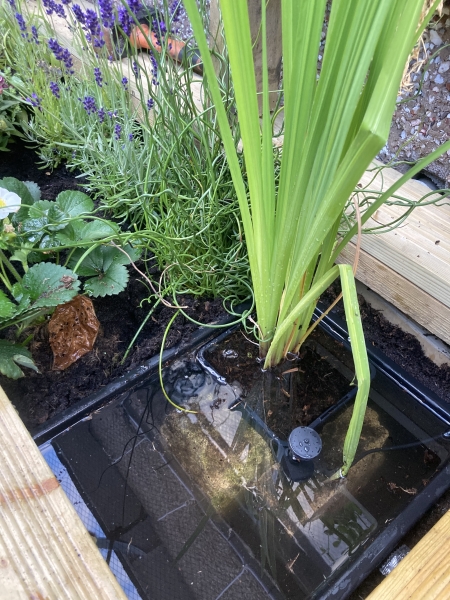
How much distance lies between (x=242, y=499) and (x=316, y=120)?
23.4 inches

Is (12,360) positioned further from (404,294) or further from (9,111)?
(9,111)

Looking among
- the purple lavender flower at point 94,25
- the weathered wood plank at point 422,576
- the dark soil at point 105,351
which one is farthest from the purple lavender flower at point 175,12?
the weathered wood plank at point 422,576

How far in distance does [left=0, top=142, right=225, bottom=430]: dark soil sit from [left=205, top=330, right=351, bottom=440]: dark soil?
0.11m

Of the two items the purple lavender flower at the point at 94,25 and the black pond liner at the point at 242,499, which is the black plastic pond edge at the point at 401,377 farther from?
the purple lavender flower at the point at 94,25

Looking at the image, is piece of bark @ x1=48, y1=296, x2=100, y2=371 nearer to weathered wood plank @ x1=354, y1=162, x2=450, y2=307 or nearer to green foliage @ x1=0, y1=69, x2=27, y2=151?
weathered wood plank @ x1=354, y1=162, x2=450, y2=307

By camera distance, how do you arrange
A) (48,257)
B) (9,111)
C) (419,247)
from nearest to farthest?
(419,247), (48,257), (9,111)

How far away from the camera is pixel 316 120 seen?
0.50 meters

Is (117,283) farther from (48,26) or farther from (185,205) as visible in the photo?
(48,26)

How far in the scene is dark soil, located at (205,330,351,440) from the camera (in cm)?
83

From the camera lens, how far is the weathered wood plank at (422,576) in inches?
16.8

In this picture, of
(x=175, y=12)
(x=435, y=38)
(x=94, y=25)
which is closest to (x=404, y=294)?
(x=435, y=38)

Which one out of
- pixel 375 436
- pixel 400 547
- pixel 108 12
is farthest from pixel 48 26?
pixel 400 547

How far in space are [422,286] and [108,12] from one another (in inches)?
37.3

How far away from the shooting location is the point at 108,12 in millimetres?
1014
